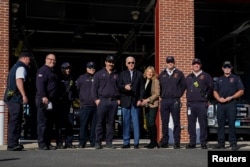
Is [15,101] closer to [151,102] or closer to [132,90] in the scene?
[132,90]

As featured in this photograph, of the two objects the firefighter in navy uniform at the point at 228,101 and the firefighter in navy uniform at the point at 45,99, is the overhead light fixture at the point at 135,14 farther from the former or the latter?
the firefighter in navy uniform at the point at 45,99

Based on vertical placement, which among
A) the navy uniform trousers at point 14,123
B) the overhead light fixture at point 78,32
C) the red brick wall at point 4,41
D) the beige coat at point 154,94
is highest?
the overhead light fixture at point 78,32

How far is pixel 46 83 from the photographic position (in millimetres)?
9672

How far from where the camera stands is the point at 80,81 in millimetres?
10648

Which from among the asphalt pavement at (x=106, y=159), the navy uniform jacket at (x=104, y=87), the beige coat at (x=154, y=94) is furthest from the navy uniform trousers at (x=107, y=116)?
the asphalt pavement at (x=106, y=159)

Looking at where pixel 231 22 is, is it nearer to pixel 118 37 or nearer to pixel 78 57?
pixel 118 37

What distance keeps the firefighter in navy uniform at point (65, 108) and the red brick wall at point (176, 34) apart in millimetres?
3170

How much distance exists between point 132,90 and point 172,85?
0.93 m

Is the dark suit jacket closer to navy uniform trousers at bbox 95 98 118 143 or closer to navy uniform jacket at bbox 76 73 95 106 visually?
navy uniform trousers at bbox 95 98 118 143

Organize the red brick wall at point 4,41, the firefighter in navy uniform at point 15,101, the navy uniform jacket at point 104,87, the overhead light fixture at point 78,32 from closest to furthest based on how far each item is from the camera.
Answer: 1. the firefighter in navy uniform at point 15,101
2. the navy uniform jacket at point 104,87
3. the red brick wall at point 4,41
4. the overhead light fixture at point 78,32

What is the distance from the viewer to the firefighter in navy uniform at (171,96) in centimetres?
1027

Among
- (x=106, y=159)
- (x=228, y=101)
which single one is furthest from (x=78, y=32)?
(x=106, y=159)

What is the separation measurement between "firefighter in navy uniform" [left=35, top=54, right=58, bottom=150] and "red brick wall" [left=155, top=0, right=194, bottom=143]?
377 centimetres

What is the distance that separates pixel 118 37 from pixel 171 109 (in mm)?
15407
